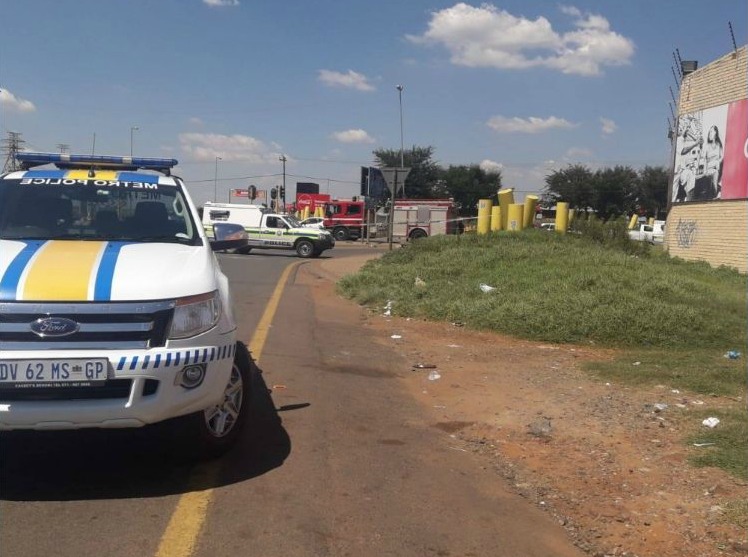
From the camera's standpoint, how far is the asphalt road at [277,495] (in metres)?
3.65

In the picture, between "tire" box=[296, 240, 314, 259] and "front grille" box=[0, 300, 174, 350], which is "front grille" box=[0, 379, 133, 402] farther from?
"tire" box=[296, 240, 314, 259]

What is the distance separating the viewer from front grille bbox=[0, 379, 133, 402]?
3.73 meters

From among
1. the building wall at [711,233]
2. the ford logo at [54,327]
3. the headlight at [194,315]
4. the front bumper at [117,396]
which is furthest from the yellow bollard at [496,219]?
the ford logo at [54,327]

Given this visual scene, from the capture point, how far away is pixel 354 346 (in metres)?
9.47

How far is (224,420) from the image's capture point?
4738 millimetres

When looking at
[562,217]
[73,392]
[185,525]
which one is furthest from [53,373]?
[562,217]

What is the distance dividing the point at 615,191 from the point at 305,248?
155ft

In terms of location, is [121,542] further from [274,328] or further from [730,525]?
[274,328]

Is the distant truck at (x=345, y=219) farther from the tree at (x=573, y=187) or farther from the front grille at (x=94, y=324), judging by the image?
the front grille at (x=94, y=324)

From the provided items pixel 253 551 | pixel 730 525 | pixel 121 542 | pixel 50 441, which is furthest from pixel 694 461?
pixel 50 441

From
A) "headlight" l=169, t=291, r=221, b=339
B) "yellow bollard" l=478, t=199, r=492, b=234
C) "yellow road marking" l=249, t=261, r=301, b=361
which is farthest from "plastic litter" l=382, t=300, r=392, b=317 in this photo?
"yellow bollard" l=478, t=199, r=492, b=234

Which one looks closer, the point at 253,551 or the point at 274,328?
the point at 253,551

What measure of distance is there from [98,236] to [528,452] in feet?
11.9

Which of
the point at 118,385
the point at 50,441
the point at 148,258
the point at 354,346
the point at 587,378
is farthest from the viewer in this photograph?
the point at 354,346
